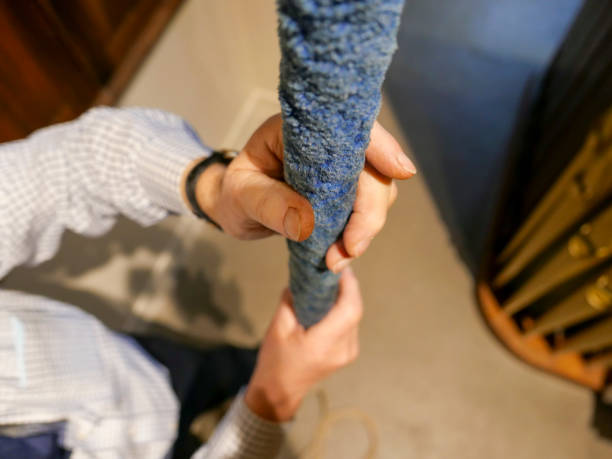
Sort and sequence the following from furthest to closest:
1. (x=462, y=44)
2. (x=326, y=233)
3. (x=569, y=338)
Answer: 1. (x=462, y=44)
2. (x=569, y=338)
3. (x=326, y=233)

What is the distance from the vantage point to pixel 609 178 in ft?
1.70

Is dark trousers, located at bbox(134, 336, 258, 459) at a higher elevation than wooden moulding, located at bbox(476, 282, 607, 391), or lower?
higher

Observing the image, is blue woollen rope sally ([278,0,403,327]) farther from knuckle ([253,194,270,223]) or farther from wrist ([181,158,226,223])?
wrist ([181,158,226,223])

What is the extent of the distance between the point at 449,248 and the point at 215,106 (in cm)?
73

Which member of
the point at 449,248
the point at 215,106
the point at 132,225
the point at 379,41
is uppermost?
the point at 379,41

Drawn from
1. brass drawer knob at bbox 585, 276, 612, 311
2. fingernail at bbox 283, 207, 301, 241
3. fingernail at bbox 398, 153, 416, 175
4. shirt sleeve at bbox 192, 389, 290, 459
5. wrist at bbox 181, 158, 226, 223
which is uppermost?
fingernail at bbox 398, 153, 416, 175

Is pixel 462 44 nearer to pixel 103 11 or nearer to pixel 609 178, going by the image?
pixel 609 178

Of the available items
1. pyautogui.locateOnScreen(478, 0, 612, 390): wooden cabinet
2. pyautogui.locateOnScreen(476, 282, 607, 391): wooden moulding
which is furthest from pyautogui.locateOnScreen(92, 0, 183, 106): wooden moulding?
pyautogui.locateOnScreen(476, 282, 607, 391): wooden moulding

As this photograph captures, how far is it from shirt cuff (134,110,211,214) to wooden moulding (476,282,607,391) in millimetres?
795

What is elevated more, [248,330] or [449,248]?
[449,248]

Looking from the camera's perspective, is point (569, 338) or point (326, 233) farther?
point (569, 338)

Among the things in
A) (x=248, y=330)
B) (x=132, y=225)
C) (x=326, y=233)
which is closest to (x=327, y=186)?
(x=326, y=233)

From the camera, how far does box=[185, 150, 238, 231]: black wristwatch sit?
43 cm

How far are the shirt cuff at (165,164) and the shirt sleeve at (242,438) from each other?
0.27m
